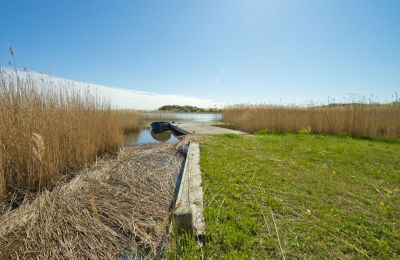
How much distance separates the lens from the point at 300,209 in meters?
2.15

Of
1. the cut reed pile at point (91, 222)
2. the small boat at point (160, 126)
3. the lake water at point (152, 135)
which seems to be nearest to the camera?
the cut reed pile at point (91, 222)

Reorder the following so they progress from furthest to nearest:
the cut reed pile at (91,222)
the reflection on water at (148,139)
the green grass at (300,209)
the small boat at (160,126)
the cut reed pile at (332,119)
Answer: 1. the small boat at (160,126)
2. the reflection on water at (148,139)
3. the cut reed pile at (332,119)
4. the cut reed pile at (91,222)
5. the green grass at (300,209)

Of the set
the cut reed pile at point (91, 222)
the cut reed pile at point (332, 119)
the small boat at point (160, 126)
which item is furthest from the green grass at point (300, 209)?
the small boat at point (160, 126)

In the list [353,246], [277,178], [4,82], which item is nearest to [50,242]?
[4,82]

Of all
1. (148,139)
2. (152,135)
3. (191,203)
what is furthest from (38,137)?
(152,135)

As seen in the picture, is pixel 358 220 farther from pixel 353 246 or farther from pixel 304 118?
pixel 304 118

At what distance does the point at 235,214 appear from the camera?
6.72 ft

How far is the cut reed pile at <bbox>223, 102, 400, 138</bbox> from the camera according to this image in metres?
8.03

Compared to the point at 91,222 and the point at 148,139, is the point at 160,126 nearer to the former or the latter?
the point at 148,139

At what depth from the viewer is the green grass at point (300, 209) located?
156 cm

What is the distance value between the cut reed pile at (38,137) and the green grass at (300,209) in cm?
236

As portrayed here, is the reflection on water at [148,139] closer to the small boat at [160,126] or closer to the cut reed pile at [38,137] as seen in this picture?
the small boat at [160,126]

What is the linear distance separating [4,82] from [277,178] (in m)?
4.09

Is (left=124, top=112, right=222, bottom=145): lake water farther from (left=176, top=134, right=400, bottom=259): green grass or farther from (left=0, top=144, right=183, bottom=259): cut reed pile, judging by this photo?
(left=176, top=134, right=400, bottom=259): green grass
